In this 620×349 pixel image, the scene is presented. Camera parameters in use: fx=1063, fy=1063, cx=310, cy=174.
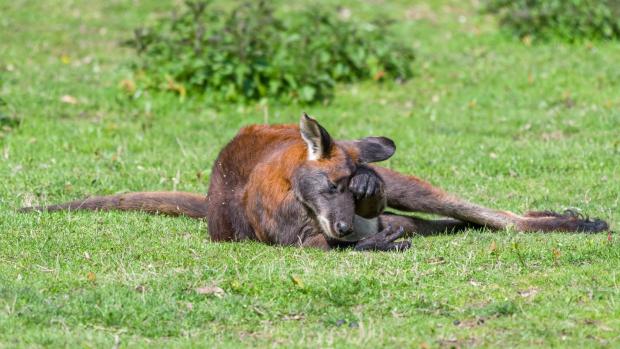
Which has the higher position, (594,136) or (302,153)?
(302,153)

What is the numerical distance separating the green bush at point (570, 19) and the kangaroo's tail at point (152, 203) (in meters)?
9.35

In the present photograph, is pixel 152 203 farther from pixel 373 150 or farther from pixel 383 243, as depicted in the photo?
pixel 383 243

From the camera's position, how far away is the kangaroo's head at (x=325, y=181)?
724 cm

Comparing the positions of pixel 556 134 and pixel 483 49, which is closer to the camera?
pixel 556 134

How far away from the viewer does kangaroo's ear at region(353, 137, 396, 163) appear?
25.4 ft

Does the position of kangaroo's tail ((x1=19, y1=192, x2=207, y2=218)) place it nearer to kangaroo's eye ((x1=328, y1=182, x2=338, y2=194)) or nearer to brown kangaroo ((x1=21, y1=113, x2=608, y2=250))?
brown kangaroo ((x1=21, y1=113, x2=608, y2=250))

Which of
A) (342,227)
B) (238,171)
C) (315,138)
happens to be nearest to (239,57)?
(238,171)

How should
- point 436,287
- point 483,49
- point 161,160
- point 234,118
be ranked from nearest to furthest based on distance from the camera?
point 436,287 < point 161,160 < point 234,118 < point 483,49

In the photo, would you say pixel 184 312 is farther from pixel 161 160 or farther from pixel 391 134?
pixel 391 134

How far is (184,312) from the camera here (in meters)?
6.07

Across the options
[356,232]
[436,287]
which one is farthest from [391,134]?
[436,287]

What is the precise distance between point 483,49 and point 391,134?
4.93 m

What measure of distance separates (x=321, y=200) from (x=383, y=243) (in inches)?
21.5

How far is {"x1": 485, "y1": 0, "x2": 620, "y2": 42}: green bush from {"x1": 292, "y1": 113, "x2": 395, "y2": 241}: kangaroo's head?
9.95 m
